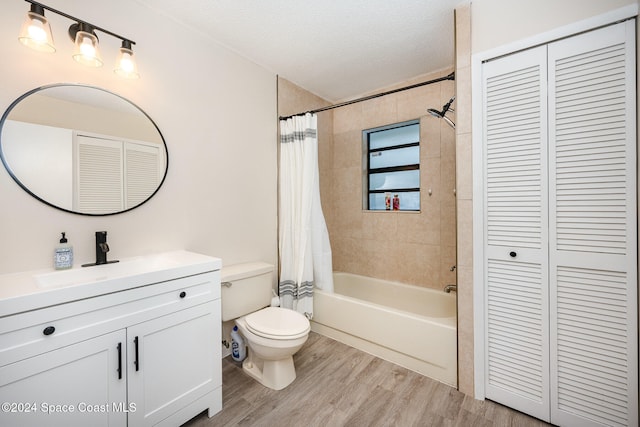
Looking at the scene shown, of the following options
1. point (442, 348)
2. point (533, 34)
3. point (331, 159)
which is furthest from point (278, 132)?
point (442, 348)

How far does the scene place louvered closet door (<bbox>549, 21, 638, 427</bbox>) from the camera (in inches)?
49.9

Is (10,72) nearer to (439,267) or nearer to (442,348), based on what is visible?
(442,348)

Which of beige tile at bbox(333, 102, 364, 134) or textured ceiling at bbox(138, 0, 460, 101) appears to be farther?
beige tile at bbox(333, 102, 364, 134)

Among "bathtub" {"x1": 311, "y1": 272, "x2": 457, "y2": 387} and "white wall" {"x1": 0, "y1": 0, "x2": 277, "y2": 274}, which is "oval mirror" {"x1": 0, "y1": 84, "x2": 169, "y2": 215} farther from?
"bathtub" {"x1": 311, "y1": 272, "x2": 457, "y2": 387}

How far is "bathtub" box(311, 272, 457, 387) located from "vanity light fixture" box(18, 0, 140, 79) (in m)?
2.14

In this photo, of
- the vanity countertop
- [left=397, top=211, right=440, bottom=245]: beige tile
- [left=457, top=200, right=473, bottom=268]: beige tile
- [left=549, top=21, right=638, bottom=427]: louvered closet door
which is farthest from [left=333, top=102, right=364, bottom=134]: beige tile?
the vanity countertop

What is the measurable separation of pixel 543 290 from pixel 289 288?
1840 mm

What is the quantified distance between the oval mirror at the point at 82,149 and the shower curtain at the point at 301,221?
104cm

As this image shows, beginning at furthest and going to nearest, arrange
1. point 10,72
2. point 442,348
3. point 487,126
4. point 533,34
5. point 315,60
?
point 315,60, point 442,348, point 487,126, point 533,34, point 10,72

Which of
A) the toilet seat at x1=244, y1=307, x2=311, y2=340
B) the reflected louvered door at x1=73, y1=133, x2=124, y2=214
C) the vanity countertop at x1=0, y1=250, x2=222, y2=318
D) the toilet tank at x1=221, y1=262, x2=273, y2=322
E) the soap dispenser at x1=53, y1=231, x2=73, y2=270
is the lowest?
the toilet seat at x1=244, y1=307, x2=311, y2=340

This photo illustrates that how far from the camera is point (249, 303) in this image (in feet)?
6.60

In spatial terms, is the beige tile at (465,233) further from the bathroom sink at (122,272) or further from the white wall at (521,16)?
the bathroom sink at (122,272)

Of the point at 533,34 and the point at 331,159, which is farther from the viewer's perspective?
the point at 331,159

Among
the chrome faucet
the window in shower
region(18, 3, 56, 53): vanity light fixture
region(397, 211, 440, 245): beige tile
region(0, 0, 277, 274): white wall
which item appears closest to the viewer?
region(18, 3, 56, 53): vanity light fixture
